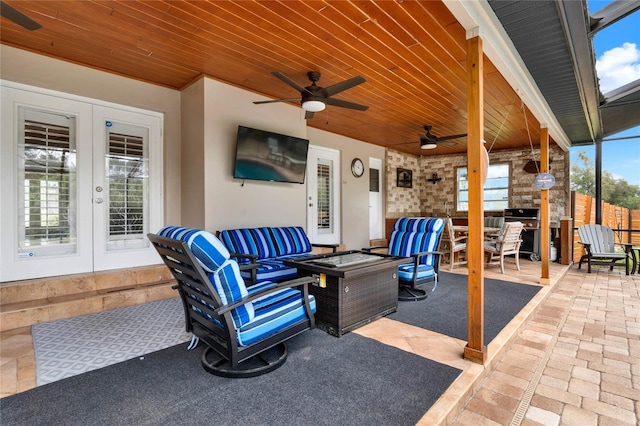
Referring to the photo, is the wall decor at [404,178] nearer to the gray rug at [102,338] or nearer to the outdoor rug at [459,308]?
the outdoor rug at [459,308]

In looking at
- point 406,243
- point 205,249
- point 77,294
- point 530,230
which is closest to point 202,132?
point 77,294

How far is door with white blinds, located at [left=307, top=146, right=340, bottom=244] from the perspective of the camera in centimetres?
626

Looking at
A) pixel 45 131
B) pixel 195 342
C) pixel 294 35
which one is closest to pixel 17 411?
pixel 195 342

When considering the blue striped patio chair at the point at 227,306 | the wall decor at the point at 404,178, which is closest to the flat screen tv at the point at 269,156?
the blue striped patio chair at the point at 227,306

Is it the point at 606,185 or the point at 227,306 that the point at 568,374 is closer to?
the point at 227,306

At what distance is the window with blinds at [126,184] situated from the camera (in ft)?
13.1

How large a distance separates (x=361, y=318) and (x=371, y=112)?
358 centimetres

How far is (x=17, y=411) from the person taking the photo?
1.72 meters

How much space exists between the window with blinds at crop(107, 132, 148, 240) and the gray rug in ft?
3.74

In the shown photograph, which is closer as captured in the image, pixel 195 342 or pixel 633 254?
pixel 195 342

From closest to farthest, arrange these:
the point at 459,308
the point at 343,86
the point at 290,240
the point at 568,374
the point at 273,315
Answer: the point at 273,315
the point at 568,374
the point at 343,86
the point at 459,308
the point at 290,240

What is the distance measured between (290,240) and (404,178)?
4.99 meters

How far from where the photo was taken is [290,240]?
15.1 ft

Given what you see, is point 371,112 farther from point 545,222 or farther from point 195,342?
point 195,342
